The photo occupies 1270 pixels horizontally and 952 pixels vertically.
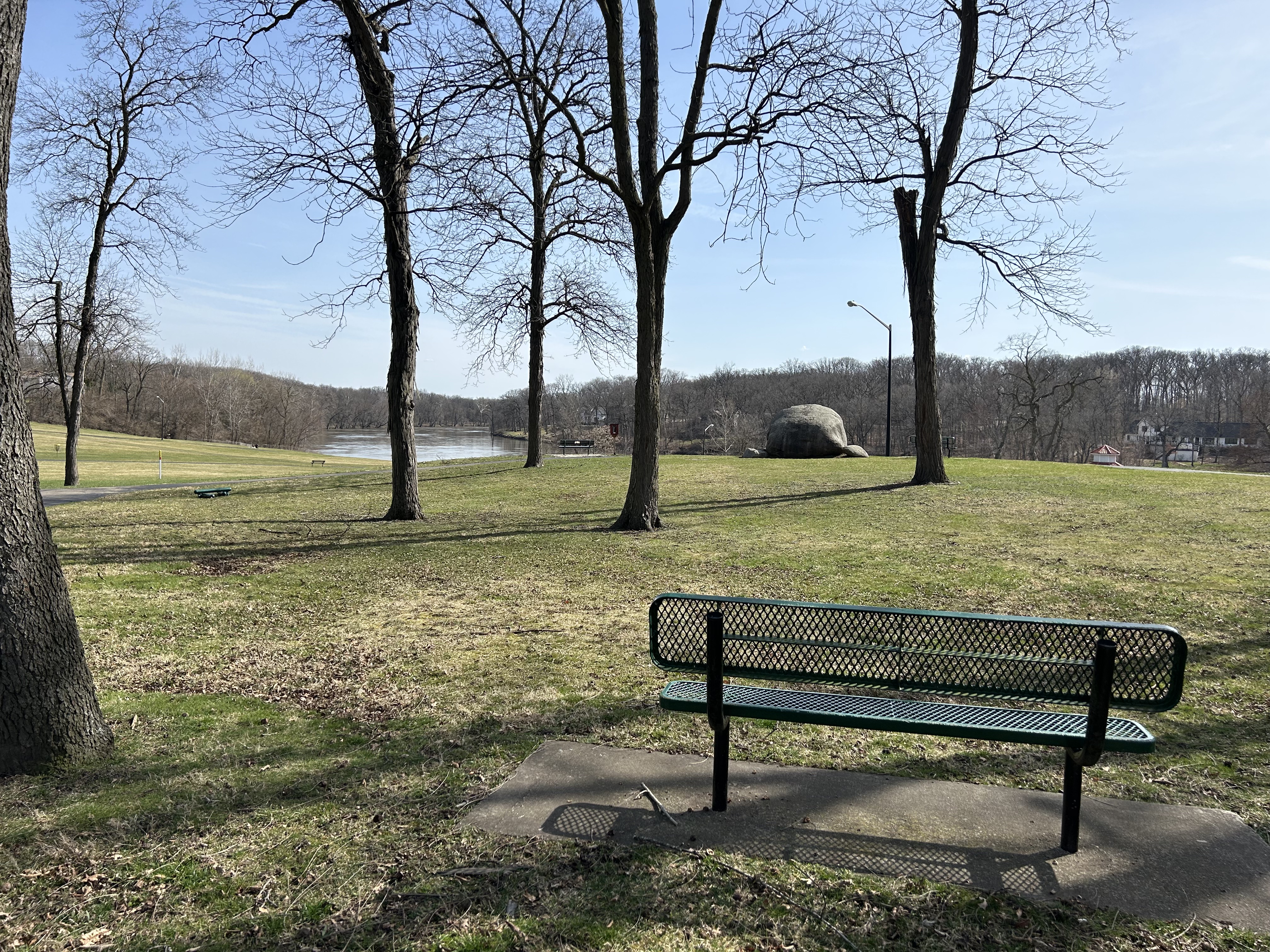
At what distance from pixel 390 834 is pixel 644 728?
1498 millimetres

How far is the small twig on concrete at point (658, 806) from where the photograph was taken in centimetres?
304

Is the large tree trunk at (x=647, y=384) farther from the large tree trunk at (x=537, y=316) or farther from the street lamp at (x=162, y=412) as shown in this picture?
the street lamp at (x=162, y=412)

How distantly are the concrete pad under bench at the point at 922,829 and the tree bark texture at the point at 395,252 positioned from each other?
8835 mm

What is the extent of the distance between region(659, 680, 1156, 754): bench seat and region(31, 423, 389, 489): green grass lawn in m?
→ 16.2

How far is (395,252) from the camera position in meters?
11.7

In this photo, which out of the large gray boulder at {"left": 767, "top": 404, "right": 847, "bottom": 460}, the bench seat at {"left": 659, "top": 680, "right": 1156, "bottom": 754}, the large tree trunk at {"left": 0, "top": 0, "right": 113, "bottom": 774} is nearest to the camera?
the bench seat at {"left": 659, "top": 680, "right": 1156, "bottom": 754}

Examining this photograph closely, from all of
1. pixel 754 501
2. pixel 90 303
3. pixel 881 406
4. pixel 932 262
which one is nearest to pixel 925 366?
pixel 932 262

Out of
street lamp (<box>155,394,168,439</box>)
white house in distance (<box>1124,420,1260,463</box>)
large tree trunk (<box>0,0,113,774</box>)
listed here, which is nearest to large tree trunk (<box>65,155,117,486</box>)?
large tree trunk (<box>0,0,113,774</box>)

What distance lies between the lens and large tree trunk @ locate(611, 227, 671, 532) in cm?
1074

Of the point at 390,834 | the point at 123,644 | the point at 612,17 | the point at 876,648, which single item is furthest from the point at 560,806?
the point at 612,17

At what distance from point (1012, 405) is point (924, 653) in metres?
65.5

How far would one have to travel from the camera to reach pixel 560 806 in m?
3.16

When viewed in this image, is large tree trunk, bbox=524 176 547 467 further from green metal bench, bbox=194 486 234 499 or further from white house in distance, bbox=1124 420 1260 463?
white house in distance, bbox=1124 420 1260 463

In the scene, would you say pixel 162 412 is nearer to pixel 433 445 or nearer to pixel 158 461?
pixel 433 445
